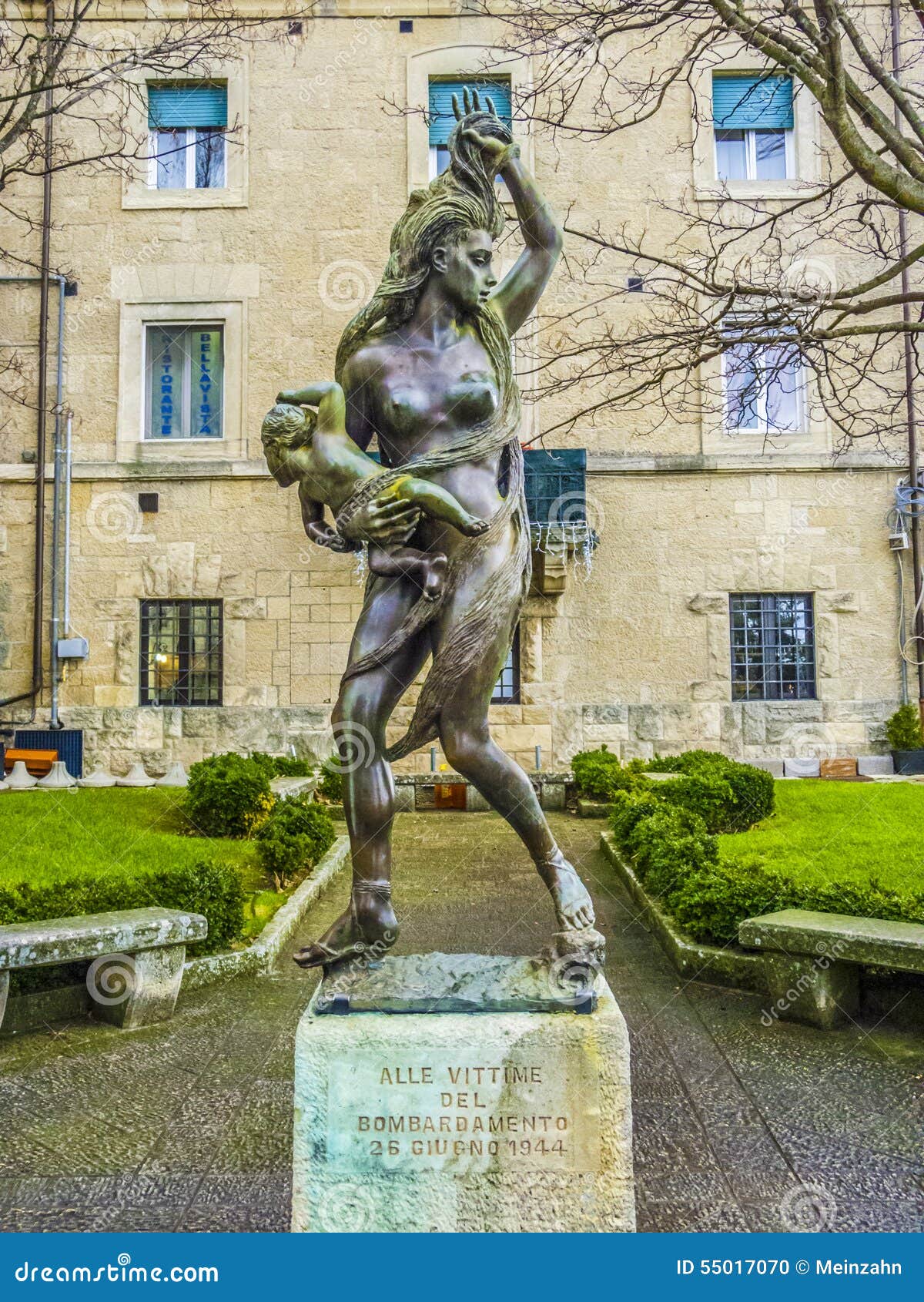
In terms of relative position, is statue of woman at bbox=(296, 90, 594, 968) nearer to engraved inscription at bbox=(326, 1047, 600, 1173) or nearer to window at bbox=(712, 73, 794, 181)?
engraved inscription at bbox=(326, 1047, 600, 1173)

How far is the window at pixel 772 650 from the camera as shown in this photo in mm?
13352

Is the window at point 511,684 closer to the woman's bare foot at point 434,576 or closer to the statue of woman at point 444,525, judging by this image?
the statue of woman at point 444,525

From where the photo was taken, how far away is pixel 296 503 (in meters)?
13.4

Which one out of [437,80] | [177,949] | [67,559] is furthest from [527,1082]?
[437,80]

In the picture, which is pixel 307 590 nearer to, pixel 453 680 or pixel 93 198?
pixel 93 198

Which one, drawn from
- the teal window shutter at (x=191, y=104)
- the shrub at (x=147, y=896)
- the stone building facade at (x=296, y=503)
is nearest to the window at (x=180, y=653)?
the stone building facade at (x=296, y=503)

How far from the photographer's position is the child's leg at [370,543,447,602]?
256 centimetres

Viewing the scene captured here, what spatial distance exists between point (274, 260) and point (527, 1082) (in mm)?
13257

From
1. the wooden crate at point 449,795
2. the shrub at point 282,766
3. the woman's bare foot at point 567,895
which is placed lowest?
the wooden crate at point 449,795

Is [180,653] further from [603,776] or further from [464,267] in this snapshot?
[464,267]

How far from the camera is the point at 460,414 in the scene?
108 inches

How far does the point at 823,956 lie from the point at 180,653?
436 inches

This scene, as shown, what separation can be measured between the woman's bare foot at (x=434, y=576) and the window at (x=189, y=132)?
13367 millimetres

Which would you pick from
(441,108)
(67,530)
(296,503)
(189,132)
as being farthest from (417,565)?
(189,132)
